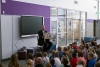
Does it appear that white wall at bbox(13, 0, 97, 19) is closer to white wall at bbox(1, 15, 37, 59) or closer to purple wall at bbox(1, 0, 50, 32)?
purple wall at bbox(1, 0, 50, 32)

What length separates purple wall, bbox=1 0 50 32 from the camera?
6.47 meters

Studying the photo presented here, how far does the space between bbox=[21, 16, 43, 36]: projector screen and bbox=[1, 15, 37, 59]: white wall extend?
0.26 meters

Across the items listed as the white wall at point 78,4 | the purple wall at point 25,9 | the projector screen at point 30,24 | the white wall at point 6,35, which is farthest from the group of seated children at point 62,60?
the white wall at point 78,4

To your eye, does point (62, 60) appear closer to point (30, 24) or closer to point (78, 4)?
point (30, 24)

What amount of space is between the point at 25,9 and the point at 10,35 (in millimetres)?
1728

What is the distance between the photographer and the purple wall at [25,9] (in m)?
6.47

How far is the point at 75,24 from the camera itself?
41.4 feet

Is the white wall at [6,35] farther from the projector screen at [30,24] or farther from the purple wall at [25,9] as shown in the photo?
the projector screen at [30,24]

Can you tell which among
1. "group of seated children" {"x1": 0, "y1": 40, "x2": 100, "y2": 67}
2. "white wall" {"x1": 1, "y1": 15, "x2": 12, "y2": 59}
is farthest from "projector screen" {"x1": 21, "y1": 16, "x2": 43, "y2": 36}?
"group of seated children" {"x1": 0, "y1": 40, "x2": 100, "y2": 67}

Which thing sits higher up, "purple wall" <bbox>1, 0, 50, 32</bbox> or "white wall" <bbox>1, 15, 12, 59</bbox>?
"purple wall" <bbox>1, 0, 50, 32</bbox>

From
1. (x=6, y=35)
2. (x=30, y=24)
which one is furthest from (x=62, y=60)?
(x=30, y=24)

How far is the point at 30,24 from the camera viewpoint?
745 cm

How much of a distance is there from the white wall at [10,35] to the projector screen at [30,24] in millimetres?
255

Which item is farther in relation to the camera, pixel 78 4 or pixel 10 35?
pixel 78 4
